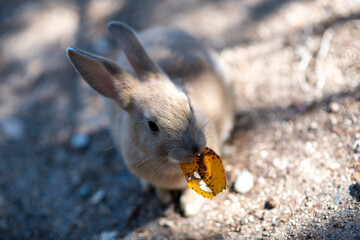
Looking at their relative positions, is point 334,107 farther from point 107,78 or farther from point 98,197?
point 98,197

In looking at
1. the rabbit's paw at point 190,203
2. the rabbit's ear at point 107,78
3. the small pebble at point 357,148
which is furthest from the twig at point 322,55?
the rabbit's ear at point 107,78

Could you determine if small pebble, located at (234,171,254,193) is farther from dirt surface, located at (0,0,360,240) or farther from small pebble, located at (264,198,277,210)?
small pebble, located at (264,198,277,210)

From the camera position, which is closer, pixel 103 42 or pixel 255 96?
pixel 255 96

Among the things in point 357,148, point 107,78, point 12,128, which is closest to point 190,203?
point 107,78

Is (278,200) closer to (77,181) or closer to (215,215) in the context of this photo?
(215,215)

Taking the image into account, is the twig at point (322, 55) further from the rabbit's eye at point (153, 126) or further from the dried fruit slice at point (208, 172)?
the rabbit's eye at point (153, 126)

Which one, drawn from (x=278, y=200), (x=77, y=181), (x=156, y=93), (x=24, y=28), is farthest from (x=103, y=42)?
(x=278, y=200)
